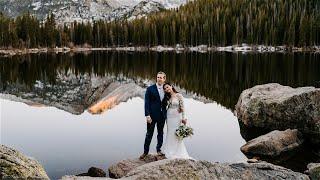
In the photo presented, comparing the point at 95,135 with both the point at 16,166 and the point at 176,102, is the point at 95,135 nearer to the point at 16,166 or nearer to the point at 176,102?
the point at 176,102

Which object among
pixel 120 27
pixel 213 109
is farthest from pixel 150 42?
pixel 213 109

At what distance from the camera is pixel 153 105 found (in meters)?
19.0

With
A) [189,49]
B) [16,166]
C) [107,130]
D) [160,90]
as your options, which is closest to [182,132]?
[160,90]

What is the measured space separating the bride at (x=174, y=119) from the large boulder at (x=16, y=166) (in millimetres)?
6545

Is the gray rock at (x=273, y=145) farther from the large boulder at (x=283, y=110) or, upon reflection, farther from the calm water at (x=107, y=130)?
the large boulder at (x=283, y=110)

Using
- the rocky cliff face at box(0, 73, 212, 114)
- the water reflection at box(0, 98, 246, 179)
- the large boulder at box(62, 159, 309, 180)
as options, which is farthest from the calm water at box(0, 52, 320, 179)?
the large boulder at box(62, 159, 309, 180)

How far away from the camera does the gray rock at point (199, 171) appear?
10.7 m

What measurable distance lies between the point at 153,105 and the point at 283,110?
33.6 ft

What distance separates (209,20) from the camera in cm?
17225

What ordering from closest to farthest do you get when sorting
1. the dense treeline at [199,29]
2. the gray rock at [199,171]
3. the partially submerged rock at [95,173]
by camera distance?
the gray rock at [199,171] < the partially submerged rock at [95,173] < the dense treeline at [199,29]

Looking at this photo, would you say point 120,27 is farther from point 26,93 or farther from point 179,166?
point 179,166

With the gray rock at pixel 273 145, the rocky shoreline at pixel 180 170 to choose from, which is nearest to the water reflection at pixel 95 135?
the gray rock at pixel 273 145

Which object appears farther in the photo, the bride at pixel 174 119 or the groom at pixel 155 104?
the bride at pixel 174 119

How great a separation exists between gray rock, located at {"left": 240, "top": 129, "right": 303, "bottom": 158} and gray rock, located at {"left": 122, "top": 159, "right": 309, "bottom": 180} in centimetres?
1095
